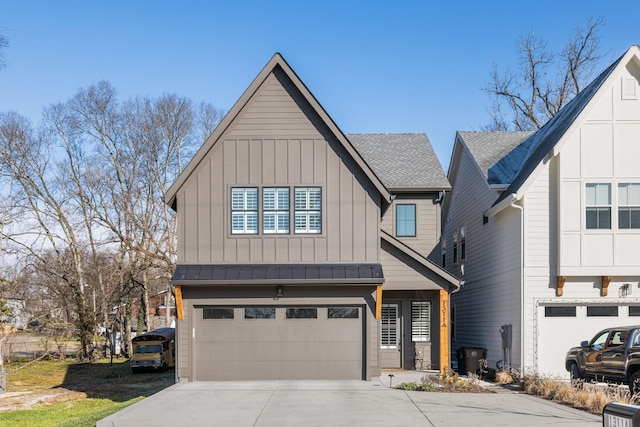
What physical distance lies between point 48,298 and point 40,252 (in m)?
2.46

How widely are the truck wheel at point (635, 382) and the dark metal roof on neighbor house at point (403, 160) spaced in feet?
32.0

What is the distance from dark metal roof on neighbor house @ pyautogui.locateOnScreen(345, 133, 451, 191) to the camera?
950 inches

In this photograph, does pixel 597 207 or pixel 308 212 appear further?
pixel 597 207

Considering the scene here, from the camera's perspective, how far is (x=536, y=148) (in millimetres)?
22922

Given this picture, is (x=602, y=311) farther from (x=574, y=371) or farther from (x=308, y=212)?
(x=308, y=212)

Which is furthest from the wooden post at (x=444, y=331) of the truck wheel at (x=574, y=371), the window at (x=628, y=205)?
the window at (x=628, y=205)

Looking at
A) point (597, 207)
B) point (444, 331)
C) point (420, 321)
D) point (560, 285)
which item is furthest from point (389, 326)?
point (597, 207)

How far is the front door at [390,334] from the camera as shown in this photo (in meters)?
22.2

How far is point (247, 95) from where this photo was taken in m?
19.2

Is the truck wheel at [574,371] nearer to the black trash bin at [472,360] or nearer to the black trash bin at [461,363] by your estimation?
the black trash bin at [472,360]

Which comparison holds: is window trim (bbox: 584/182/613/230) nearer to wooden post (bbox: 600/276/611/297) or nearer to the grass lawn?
wooden post (bbox: 600/276/611/297)

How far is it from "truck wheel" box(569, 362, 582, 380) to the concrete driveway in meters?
2.60

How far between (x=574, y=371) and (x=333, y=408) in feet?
27.0

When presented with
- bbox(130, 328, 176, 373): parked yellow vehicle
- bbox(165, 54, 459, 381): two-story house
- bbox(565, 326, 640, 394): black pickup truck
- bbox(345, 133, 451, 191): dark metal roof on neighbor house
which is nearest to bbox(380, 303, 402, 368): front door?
bbox(165, 54, 459, 381): two-story house
